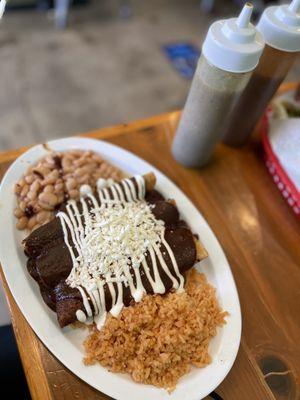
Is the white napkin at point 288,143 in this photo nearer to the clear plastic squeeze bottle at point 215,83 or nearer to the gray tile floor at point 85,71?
the clear plastic squeeze bottle at point 215,83

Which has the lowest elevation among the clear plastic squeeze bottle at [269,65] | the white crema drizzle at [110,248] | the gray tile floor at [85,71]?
the gray tile floor at [85,71]

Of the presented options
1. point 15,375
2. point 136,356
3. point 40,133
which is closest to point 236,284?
point 136,356

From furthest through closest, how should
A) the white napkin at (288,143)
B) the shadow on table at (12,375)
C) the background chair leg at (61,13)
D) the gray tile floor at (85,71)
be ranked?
the background chair leg at (61,13), the gray tile floor at (85,71), the white napkin at (288,143), the shadow on table at (12,375)

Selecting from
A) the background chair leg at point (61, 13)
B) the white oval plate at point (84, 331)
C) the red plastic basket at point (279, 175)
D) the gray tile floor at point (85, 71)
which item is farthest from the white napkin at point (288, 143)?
the background chair leg at point (61, 13)

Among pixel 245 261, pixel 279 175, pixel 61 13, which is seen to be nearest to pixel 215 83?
pixel 279 175

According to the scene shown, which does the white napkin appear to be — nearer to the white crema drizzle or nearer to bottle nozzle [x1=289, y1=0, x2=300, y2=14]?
bottle nozzle [x1=289, y1=0, x2=300, y2=14]

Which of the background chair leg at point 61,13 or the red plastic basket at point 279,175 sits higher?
the red plastic basket at point 279,175

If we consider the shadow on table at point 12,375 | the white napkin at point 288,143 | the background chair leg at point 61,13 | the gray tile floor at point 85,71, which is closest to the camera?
the shadow on table at point 12,375

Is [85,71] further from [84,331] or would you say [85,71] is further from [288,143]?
[84,331]
